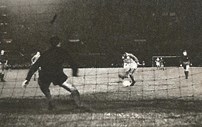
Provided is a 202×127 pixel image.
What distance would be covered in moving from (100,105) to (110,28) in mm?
16727

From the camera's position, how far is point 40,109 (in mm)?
10797

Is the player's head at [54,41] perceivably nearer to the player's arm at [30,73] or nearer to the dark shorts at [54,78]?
the player's arm at [30,73]

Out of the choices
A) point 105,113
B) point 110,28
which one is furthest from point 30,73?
point 110,28

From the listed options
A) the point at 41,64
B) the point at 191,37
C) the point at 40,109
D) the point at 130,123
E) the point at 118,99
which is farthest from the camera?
the point at 191,37

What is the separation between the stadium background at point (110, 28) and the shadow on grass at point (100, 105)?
14.4 m

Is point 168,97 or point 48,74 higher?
point 48,74

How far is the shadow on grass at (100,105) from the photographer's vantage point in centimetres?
1046

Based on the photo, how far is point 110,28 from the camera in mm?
27672

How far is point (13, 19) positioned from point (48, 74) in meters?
19.1

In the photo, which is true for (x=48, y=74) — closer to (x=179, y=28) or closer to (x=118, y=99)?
(x=118, y=99)

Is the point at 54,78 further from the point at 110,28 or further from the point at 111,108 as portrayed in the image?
the point at 110,28

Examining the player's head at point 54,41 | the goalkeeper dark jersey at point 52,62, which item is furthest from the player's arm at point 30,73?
the player's head at point 54,41

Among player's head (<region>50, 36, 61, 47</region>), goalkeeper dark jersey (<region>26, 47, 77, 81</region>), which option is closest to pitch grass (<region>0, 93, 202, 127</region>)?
goalkeeper dark jersey (<region>26, 47, 77, 81</region>)

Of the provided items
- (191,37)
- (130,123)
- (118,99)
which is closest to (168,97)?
(118,99)
